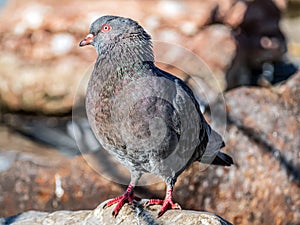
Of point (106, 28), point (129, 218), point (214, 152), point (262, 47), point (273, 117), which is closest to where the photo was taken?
point (106, 28)

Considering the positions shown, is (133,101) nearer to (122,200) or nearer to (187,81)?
(122,200)

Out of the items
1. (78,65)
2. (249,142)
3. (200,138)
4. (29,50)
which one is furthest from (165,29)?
(200,138)

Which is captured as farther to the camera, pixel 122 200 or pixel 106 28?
pixel 122 200

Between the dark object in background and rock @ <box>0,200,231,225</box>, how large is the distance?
19.2 feet

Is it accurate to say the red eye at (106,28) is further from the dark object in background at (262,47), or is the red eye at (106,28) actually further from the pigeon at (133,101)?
the dark object in background at (262,47)

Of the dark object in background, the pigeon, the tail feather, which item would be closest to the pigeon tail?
the tail feather

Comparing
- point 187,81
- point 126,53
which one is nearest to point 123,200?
point 126,53

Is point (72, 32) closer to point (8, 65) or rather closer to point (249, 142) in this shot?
point (8, 65)

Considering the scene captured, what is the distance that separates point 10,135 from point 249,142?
473cm

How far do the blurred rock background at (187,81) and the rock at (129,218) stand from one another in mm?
1132

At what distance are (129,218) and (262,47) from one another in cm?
664

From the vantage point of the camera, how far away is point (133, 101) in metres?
3.91

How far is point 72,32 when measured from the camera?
9891mm

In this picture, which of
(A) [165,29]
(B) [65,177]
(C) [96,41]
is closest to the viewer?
(C) [96,41]
